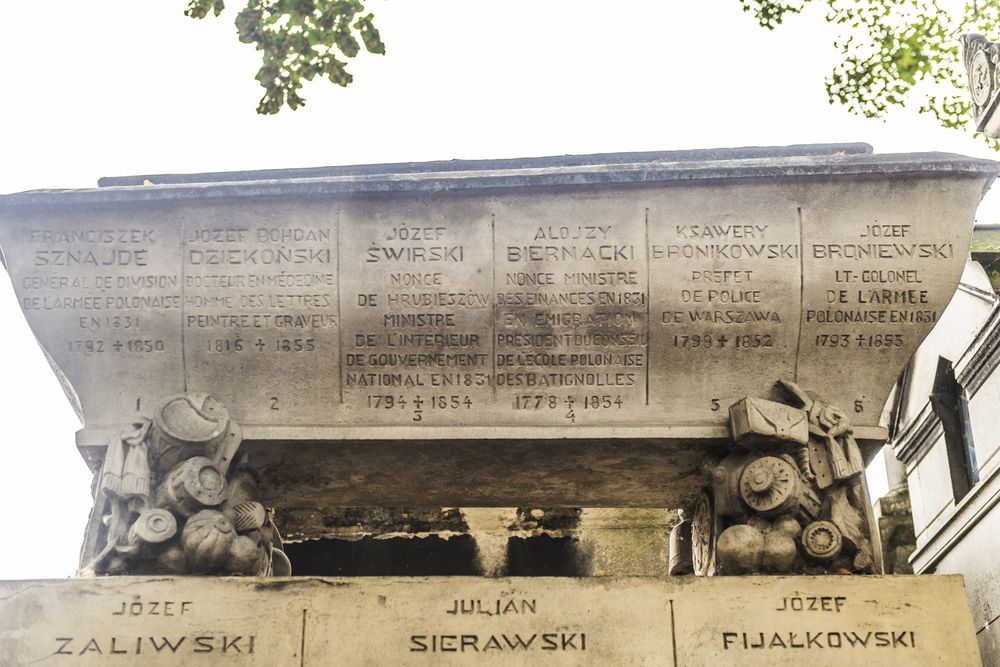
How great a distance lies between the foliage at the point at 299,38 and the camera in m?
9.66

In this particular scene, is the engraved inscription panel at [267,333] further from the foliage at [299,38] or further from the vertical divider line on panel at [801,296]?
the vertical divider line on panel at [801,296]

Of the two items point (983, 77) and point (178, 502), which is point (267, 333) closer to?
point (178, 502)

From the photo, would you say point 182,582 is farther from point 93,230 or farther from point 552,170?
point 552,170

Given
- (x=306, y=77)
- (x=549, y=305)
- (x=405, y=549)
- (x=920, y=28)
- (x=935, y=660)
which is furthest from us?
(x=920, y=28)

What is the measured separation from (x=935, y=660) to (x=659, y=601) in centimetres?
159

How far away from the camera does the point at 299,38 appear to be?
9.79 metres

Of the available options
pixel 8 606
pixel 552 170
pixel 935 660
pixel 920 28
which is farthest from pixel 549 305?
pixel 920 28

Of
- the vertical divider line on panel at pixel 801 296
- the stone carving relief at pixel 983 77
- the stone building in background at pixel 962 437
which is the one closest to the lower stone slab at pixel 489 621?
the vertical divider line on panel at pixel 801 296

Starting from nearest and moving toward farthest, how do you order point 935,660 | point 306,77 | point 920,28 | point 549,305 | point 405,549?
point 935,660 < point 549,305 < point 306,77 < point 405,549 < point 920,28

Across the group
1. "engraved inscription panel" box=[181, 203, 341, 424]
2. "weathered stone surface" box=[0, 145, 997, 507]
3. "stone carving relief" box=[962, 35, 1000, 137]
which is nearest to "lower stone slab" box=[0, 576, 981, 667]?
"weathered stone surface" box=[0, 145, 997, 507]

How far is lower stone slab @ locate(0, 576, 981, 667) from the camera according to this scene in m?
7.85

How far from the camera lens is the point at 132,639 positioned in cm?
789

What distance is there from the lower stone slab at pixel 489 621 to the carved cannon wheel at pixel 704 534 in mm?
985

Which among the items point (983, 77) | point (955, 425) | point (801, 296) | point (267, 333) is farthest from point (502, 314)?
point (983, 77)
